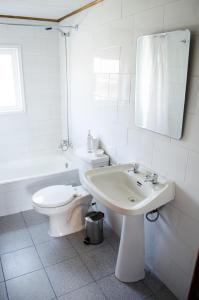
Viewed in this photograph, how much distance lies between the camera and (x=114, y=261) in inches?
91.3

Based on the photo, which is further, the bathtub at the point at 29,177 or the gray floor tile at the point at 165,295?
the bathtub at the point at 29,177

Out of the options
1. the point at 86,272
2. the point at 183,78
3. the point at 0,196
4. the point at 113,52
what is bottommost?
the point at 86,272

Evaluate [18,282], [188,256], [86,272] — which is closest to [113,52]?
[188,256]

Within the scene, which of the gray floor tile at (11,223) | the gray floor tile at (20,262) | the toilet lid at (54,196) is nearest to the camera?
the gray floor tile at (20,262)

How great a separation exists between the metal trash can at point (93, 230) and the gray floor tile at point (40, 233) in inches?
15.8

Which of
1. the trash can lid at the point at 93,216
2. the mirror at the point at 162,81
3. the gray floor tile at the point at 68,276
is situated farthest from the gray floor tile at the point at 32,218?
the mirror at the point at 162,81

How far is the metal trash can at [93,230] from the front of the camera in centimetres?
248

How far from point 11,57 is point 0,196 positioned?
1.84 metres

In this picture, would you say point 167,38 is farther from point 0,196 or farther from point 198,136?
point 0,196

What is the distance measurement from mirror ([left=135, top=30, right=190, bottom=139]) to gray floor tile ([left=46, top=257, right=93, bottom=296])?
135 centimetres

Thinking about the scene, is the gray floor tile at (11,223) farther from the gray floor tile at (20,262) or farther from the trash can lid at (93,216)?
the trash can lid at (93,216)

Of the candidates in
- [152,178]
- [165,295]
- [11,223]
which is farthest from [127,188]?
[11,223]

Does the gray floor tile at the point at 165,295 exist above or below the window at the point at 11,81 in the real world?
below

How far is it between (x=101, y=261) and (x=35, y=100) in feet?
7.68
